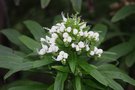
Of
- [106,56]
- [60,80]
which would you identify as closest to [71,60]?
[60,80]

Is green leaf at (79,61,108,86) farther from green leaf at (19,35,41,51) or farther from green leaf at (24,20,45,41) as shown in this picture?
green leaf at (24,20,45,41)

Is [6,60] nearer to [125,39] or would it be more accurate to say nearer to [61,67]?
[61,67]

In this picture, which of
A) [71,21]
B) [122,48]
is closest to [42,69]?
[71,21]

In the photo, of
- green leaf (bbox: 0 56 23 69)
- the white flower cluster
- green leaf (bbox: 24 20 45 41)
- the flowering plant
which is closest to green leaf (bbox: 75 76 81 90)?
the flowering plant

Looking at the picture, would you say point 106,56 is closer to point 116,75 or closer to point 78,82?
point 116,75

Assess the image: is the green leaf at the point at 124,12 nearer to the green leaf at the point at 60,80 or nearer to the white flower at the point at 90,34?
the white flower at the point at 90,34

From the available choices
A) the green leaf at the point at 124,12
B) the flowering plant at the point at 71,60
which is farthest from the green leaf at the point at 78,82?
the green leaf at the point at 124,12

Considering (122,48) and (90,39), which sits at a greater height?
(122,48)
